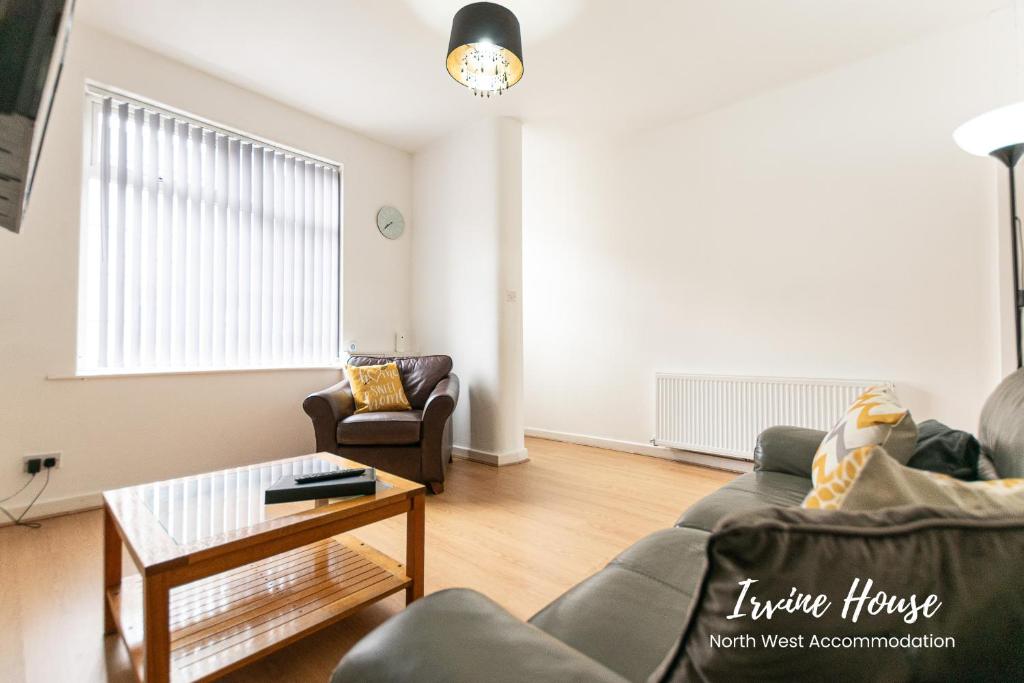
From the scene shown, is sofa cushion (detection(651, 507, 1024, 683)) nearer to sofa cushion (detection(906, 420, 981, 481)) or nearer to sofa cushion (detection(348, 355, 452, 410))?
sofa cushion (detection(906, 420, 981, 481))

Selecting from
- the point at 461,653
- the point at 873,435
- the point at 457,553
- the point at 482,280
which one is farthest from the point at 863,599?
the point at 482,280

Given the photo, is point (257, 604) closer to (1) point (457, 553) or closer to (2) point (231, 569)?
(2) point (231, 569)

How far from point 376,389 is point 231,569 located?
2.04m

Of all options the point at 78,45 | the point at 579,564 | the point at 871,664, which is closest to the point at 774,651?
the point at 871,664

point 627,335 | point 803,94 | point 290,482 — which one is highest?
point 803,94

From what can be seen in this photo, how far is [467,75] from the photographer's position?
2.23 metres

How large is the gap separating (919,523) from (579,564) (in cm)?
169

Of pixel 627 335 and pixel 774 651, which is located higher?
pixel 627 335

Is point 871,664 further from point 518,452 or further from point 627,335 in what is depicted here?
point 627,335

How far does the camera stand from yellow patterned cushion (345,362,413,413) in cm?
310

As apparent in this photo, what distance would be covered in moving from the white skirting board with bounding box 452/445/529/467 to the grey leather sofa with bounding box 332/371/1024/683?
2.12 meters

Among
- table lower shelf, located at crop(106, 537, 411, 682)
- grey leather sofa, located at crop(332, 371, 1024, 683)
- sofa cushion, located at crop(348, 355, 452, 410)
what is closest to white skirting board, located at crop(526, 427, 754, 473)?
sofa cushion, located at crop(348, 355, 452, 410)

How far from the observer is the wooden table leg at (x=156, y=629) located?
3.15 ft

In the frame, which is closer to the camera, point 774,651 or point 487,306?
point 774,651
